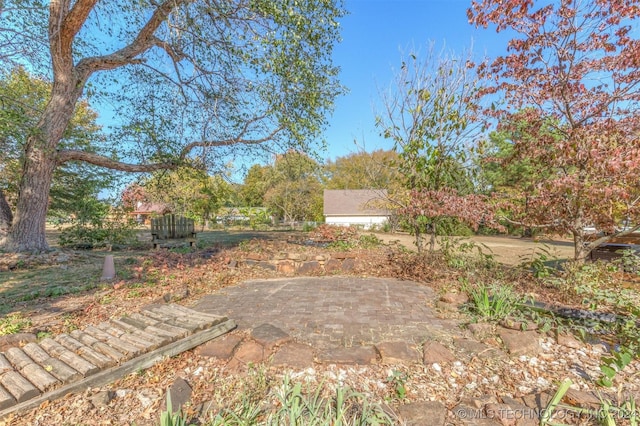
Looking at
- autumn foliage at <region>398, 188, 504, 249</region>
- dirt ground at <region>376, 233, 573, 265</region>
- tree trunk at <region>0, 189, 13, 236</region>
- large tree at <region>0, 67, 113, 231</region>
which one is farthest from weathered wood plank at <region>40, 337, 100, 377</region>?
tree trunk at <region>0, 189, 13, 236</region>

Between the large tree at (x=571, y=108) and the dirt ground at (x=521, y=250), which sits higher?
the large tree at (x=571, y=108)

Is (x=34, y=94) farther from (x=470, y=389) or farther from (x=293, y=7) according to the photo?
(x=470, y=389)

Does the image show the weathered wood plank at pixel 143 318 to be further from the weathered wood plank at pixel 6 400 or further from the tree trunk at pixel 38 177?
the tree trunk at pixel 38 177

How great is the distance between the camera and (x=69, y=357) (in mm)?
2160

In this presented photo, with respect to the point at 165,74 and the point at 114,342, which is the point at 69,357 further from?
the point at 165,74

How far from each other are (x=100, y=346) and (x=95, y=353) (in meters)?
0.09

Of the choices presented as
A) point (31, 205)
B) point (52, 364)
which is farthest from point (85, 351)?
point (31, 205)

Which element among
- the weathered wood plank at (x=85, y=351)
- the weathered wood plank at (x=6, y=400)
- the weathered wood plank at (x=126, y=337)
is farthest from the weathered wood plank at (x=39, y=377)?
the weathered wood plank at (x=126, y=337)

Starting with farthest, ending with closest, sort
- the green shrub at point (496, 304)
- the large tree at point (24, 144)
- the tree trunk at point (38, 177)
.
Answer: the tree trunk at point (38, 177) → the large tree at point (24, 144) → the green shrub at point (496, 304)

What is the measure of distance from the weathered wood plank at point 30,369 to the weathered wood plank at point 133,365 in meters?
0.09

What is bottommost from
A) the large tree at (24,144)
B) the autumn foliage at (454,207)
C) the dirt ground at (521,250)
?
the dirt ground at (521,250)

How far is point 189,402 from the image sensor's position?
186 centimetres

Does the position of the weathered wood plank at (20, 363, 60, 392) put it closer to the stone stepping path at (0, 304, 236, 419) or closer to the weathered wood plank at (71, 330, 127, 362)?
the stone stepping path at (0, 304, 236, 419)

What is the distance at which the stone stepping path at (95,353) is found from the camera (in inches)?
72.2
